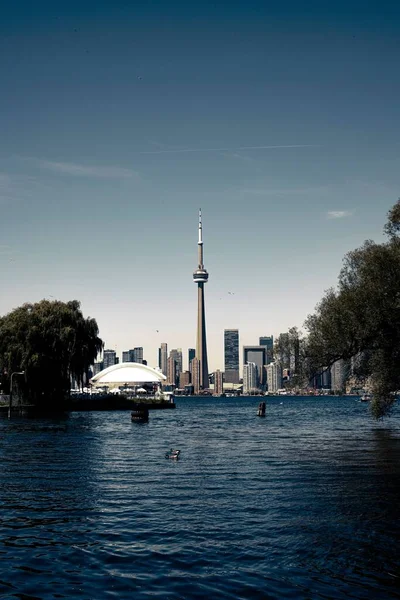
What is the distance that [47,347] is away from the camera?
91750mm

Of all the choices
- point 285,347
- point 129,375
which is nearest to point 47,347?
point 285,347

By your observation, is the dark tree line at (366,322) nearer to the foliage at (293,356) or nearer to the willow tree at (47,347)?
the foliage at (293,356)

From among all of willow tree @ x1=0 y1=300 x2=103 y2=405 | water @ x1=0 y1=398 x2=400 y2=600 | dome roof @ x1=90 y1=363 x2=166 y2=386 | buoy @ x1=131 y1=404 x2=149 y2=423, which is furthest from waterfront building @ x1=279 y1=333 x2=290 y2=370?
dome roof @ x1=90 y1=363 x2=166 y2=386

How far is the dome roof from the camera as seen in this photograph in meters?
163

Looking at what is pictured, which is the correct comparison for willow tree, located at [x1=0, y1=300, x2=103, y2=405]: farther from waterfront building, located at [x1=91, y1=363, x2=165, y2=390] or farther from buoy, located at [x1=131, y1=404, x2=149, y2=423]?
waterfront building, located at [x1=91, y1=363, x2=165, y2=390]

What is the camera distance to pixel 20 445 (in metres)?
47.5

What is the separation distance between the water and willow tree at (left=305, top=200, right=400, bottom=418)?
860 centimetres

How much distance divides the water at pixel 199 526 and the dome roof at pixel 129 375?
121 meters

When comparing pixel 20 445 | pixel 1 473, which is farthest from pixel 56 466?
pixel 20 445

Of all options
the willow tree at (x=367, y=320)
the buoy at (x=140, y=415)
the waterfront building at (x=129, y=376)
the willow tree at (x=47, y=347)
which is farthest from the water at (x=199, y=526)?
the waterfront building at (x=129, y=376)

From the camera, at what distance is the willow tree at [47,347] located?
88812 mm

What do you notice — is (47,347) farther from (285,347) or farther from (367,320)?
(367,320)

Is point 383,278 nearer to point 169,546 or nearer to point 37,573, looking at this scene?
point 169,546

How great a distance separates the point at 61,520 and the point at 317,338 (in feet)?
98.9
